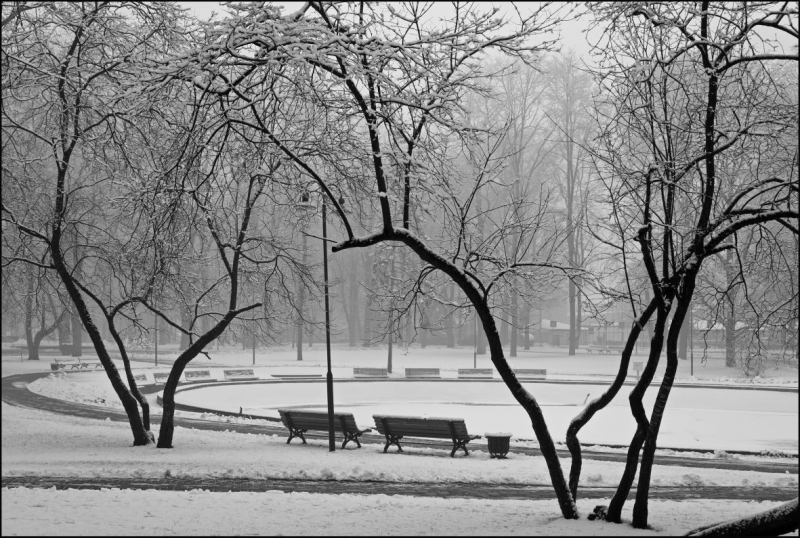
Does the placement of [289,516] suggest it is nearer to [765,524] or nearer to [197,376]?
[765,524]

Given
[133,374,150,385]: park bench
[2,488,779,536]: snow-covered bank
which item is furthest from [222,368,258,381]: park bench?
[2,488,779,536]: snow-covered bank

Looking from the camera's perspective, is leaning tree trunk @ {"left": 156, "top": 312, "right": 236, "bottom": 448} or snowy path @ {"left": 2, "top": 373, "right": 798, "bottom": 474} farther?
snowy path @ {"left": 2, "top": 373, "right": 798, "bottom": 474}

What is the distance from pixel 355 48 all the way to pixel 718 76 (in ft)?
13.1

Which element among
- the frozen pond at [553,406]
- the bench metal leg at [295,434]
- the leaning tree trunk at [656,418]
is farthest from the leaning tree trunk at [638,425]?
the frozen pond at [553,406]

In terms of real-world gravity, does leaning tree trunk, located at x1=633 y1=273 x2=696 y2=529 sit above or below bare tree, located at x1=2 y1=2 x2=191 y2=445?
below

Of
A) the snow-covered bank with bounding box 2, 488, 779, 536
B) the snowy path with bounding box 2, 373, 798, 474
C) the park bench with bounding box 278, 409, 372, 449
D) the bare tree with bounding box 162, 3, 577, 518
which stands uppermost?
the bare tree with bounding box 162, 3, 577, 518

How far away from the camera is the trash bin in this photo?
16.9 metres

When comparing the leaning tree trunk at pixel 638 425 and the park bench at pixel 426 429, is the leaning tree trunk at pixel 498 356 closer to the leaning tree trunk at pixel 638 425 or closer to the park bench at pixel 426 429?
the leaning tree trunk at pixel 638 425

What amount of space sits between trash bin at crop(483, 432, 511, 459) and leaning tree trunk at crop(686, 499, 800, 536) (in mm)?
8986

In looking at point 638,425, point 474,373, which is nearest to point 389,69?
point 638,425

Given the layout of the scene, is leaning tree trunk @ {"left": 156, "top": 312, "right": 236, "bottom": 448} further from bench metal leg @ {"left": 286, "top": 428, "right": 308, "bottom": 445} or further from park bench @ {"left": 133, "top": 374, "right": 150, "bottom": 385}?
park bench @ {"left": 133, "top": 374, "right": 150, "bottom": 385}

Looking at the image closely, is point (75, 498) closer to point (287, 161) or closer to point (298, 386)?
point (287, 161)

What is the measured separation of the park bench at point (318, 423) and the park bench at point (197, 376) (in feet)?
61.1

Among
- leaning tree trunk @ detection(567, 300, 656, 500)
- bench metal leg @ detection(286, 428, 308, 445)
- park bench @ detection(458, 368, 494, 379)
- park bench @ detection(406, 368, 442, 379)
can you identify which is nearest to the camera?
leaning tree trunk @ detection(567, 300, 656, 500)
